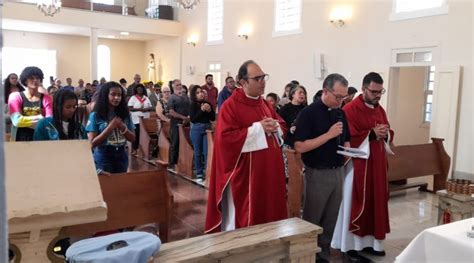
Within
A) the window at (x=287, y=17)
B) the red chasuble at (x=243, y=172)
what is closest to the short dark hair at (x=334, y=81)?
the red chasuble at (x=243, y=172)

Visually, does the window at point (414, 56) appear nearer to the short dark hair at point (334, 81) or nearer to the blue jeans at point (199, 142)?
the blue jeans at point (199, 142)

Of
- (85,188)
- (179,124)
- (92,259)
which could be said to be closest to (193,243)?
(92,259)

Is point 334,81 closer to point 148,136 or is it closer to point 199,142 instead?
point 199,142

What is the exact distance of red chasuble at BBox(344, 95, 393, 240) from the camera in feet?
11.6

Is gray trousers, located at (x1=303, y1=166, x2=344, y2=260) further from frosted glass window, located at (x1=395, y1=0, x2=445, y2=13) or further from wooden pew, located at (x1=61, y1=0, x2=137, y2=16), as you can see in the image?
wooden pew, located at (x1=61, y1=0, x2=137, y2=16)

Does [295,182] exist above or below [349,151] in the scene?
below

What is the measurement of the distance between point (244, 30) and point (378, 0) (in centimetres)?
471

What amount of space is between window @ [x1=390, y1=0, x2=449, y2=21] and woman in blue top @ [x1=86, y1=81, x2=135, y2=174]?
5889mm

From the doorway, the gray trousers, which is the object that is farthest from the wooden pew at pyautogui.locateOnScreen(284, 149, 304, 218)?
the doorway

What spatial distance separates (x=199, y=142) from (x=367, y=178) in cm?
341

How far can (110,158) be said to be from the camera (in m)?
3.49

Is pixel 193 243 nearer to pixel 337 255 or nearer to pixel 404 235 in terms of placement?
pixel 337 255

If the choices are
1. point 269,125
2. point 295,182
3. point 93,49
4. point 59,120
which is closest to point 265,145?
point 269,125

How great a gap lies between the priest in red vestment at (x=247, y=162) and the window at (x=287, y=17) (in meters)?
7.46
